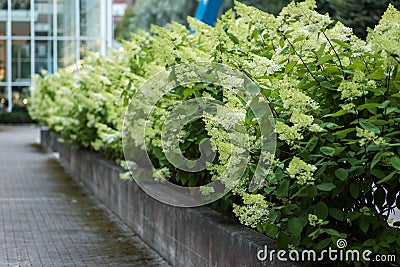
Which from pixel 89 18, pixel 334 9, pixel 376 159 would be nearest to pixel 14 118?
pixel 89 18

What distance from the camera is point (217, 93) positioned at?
6.61 meters

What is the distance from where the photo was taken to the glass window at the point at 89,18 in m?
42.5

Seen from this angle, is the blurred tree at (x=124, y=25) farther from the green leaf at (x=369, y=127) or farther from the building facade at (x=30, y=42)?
the green leaf at (x=369, y=127)

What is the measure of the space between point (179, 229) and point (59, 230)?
9.00 ft

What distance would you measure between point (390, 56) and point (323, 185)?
29.6 inches

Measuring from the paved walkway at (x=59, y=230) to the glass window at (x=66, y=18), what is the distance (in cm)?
2894

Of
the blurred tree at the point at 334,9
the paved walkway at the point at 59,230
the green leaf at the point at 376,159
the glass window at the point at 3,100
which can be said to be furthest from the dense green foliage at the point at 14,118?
the green leaf at the point at 376,159

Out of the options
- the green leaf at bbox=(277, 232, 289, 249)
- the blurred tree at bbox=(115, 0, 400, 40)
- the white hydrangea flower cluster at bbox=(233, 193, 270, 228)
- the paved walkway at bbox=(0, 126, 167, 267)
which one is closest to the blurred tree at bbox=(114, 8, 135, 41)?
the blurred tree at bbox=(115, 0, 400, 40)

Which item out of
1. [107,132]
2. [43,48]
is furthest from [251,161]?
[43,48]

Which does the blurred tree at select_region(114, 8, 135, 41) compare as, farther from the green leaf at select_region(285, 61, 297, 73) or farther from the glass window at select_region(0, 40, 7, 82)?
the green leaf at select_region(285, 61, 297, 73)

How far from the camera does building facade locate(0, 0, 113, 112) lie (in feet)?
147

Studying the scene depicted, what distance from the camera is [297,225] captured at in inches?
176

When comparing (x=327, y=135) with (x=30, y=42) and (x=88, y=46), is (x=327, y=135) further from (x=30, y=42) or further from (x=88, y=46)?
(x=30, y=42)

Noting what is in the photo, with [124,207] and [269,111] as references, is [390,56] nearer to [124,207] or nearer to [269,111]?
[269,111]
